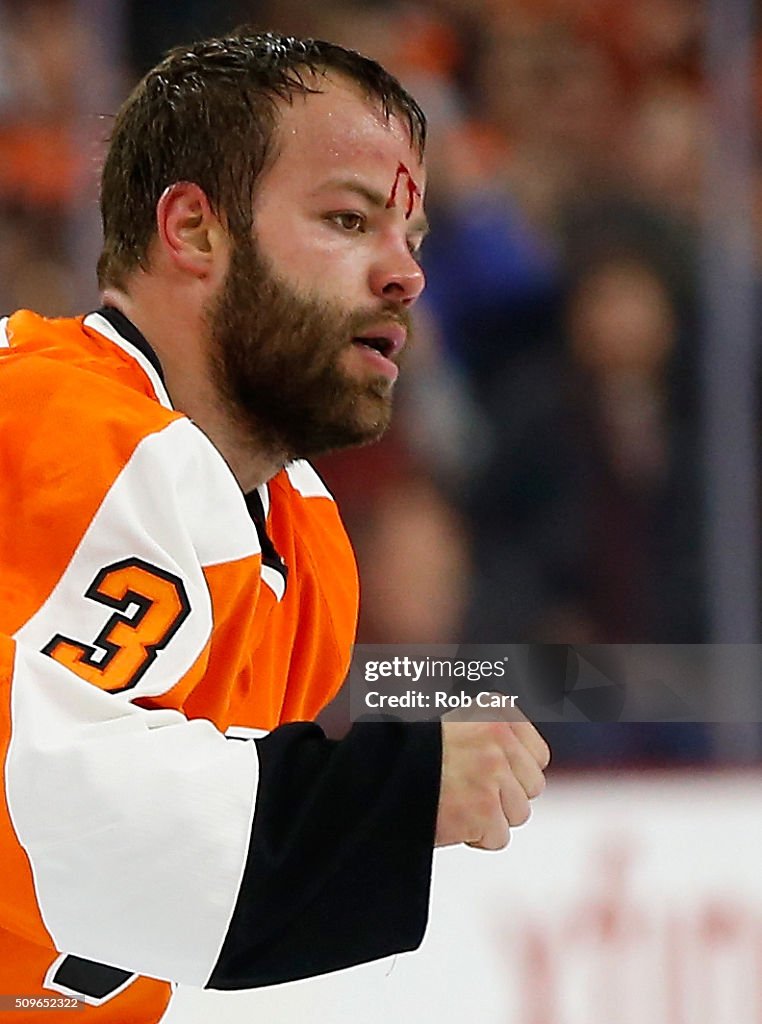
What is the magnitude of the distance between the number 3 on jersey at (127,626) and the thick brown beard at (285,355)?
1.19 feet

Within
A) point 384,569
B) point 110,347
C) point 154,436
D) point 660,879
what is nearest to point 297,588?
point 110,347

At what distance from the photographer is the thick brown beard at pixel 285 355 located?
4.67 feet

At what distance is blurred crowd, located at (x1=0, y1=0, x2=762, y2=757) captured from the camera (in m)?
2.81

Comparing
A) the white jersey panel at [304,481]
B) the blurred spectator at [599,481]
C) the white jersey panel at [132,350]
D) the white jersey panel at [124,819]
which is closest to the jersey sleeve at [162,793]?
the white jersey panel at [124,819]

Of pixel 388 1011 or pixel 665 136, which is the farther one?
pixel 665 136

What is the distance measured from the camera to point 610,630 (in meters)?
2.84

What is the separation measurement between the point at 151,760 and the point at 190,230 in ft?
1.89

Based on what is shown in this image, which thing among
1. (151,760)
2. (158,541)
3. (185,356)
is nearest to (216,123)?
(185,356)

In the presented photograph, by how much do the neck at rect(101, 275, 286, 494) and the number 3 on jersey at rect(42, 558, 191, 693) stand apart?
35cm

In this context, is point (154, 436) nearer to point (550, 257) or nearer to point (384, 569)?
point (384, 569)

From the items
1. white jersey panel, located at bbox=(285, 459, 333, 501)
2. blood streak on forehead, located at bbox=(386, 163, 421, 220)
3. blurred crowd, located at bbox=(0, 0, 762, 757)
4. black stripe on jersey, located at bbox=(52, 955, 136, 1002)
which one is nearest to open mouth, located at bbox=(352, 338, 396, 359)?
blood streak on forehead, located at bbox=(386, 163, 421, 220)

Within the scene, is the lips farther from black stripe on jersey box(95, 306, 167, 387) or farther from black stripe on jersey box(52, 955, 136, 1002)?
black stripe on jersey box(52, 955, 136, 1002)

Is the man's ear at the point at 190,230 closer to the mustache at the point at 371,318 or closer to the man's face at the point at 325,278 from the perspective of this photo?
the man's face at the point at 325,278

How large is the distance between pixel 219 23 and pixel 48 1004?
2152 millimetres
